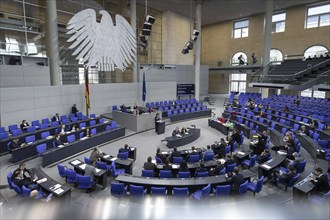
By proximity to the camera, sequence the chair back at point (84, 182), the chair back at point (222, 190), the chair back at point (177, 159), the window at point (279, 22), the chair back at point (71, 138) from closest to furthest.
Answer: the chair back at point (222, 190)
the chair back at point (84, 182)
the chair back at point (177, 159)
the chair back at point (71, 138)
the window at point (279, 22)

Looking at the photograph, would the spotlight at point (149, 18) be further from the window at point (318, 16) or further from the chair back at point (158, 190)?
the window at point (318, 16)

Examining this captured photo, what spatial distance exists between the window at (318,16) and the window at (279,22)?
2658mm

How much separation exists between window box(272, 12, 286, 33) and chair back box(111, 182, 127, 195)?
2782 cm

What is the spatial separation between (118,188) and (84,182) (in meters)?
1.17

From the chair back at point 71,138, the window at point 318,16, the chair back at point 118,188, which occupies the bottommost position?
the chair back at point 118,188

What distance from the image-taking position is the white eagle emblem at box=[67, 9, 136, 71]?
1662cm

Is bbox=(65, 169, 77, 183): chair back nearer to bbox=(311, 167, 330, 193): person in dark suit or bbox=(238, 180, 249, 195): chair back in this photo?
bbox=(238, 180, 249, 195): chair back

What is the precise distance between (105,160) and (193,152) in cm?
357

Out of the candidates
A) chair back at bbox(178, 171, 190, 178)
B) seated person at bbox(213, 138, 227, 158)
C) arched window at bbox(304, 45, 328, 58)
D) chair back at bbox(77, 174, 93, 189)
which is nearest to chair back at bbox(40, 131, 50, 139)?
chair back at bbox(77, 174, 93, 189)

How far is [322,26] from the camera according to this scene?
23.7m

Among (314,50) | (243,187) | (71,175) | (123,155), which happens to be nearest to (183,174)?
(243,187)

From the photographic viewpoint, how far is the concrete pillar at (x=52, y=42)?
14984 mm

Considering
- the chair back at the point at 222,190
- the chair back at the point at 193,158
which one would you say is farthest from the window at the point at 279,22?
the chair back at the point at 222,190

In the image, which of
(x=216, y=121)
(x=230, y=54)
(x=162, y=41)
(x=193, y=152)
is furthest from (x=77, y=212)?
(x=230, y=54)
